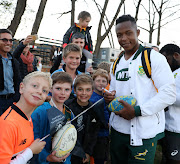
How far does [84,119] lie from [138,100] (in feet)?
3.49

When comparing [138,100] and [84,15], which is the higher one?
[84,15]

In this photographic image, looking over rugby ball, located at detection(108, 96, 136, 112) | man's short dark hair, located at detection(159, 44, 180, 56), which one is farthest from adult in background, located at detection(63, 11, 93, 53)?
rugby ball, located at detection(108, 96, 136, 112)

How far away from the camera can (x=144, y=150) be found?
1.99 metres

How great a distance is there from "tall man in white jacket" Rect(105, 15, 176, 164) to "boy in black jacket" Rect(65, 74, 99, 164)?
2.03 feet

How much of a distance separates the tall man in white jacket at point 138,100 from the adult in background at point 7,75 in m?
2.53

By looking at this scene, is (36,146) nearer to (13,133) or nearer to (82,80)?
(13,133)

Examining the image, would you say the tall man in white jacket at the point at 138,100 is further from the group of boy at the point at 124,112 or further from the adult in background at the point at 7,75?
the adult in background at the point at 7,75

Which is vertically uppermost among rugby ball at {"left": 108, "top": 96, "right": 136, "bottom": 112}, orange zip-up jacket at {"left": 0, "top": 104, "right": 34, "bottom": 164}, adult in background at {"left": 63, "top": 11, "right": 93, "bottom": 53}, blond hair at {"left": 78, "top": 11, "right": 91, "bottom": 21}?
blond hair at {"left": 78, "top": 11, "right": 91, "bottom": 21}

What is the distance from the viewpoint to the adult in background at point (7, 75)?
3724 millimetres

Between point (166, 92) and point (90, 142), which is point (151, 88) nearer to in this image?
point (166, 92)

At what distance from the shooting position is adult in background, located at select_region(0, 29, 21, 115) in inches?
147

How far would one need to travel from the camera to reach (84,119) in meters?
2.80

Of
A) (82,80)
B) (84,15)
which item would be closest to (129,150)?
(82,80)

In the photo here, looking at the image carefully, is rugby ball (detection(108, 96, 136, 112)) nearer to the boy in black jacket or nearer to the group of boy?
the group of boy
